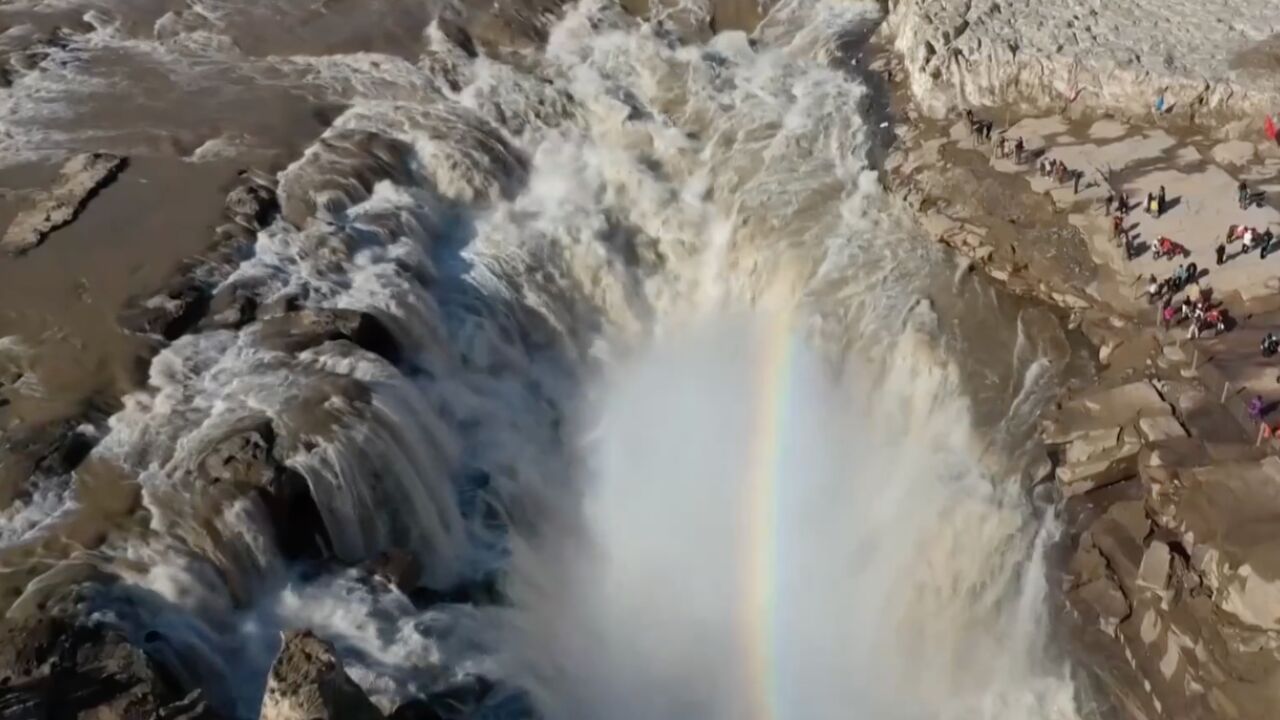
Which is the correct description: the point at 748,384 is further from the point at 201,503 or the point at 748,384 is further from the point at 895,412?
the point at 201,503

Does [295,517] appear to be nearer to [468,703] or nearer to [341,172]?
[468,703]

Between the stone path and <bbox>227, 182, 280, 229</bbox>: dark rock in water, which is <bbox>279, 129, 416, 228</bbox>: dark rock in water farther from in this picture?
the stone path

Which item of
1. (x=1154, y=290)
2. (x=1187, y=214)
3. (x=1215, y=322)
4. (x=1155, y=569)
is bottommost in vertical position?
(x=1155, y=569)

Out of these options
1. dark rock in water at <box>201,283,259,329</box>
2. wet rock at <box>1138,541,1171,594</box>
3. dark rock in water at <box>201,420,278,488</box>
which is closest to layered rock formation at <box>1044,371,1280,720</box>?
wet rock at <box>1138,541,1171,594</box>

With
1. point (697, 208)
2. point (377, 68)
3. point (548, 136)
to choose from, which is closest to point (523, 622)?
point (697, 208)

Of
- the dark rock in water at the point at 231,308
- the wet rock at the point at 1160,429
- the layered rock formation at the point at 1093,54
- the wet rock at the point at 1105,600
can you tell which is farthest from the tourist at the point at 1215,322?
the dark rock in water at the point at 231,308

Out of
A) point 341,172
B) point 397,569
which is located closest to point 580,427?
point 397,569
